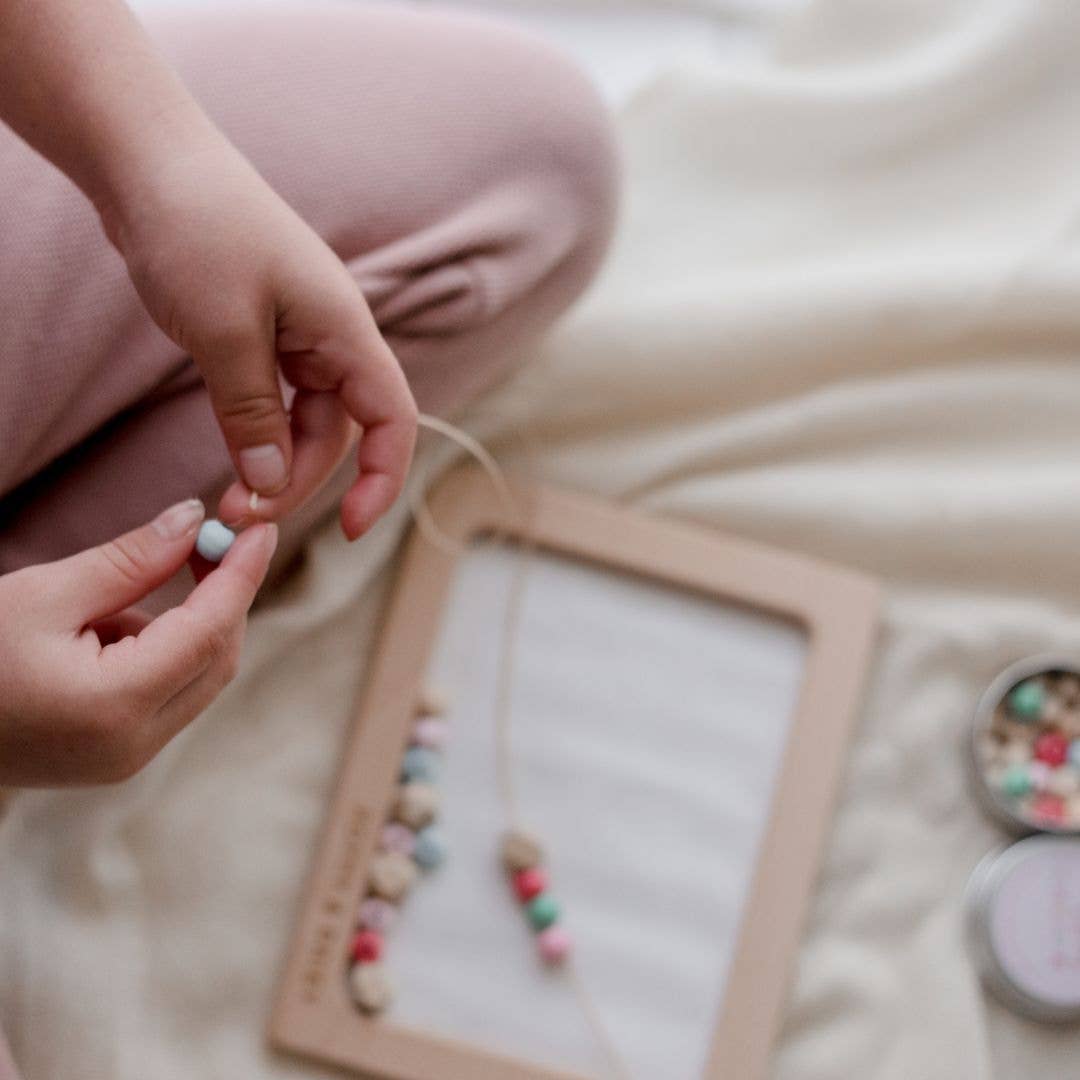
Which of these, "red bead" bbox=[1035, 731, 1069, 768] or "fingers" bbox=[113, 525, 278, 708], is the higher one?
"fingers" bbox=[113, 525, 278, 708]

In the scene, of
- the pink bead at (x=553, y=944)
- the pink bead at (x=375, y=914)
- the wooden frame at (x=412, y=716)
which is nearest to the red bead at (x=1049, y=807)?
the wooden frame at (x=412, y=716)

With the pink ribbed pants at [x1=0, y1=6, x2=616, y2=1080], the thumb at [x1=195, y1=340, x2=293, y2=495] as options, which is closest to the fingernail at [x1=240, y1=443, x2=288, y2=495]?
the thumb at [x1=195, y1=340, x2=293, y2=495]

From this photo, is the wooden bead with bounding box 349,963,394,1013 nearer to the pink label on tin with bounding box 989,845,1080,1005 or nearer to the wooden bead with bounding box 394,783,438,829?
the wooden bead with bounding box 394,783,438,829

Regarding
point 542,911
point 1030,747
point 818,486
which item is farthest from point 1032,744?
point 542,911

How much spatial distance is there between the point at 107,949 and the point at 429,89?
21.9 inches

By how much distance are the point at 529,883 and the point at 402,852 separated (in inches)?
3.3

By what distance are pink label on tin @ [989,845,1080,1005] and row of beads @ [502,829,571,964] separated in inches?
10.9

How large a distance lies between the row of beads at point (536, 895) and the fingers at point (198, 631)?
13.4 inches

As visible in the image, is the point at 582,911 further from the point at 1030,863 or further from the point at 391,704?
the point at 1030,863

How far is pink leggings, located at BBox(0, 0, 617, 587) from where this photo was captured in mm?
646

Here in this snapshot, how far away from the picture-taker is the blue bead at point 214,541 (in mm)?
564

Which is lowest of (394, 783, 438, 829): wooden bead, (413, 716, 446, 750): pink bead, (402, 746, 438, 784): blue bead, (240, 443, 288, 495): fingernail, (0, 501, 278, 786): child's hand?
(394, 783, 438, 829): wooden bead

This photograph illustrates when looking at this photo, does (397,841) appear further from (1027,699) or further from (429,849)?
(1027,699)

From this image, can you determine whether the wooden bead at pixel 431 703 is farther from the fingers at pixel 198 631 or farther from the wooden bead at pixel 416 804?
the fingers at pixel 198 631
